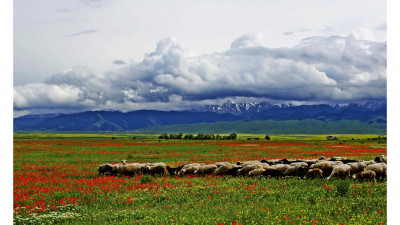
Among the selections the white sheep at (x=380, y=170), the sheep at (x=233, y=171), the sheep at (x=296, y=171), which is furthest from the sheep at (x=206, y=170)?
the white sheep at (x=380, y=170)

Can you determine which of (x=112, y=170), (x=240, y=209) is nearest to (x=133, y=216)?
(x=240, y=209)

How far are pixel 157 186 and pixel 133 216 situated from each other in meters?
6.97

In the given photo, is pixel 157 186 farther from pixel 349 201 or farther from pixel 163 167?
pixel 349 201

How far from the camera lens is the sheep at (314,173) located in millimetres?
20547

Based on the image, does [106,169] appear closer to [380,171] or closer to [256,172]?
[256,172]

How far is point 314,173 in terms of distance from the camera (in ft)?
67.8

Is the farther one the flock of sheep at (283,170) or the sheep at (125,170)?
the sheep at (125,170)

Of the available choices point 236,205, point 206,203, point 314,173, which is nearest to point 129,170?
point 206,203

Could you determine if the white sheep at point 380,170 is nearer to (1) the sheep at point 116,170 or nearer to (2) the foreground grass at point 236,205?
(2) the foreground grass at point 236,205

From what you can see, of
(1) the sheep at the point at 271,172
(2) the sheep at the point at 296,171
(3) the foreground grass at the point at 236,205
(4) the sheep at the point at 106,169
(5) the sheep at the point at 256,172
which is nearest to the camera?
(3) the foreground grass at the point at 236,205

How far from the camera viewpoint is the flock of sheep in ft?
65.1

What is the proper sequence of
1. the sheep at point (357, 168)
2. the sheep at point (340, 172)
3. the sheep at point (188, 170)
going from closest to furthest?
1. the sheep at point (340, 172)
2. the sheep at point (357, 168)
3. the sheep at point (188, 170)

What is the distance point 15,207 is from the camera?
14977 millimetres

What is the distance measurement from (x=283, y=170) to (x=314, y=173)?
7.58 ft
